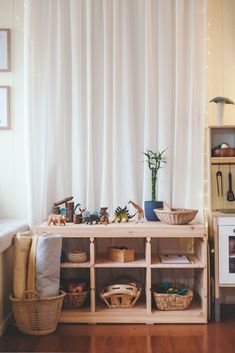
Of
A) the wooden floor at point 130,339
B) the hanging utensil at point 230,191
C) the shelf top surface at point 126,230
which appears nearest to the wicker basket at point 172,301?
the wooden floor at point 130,339

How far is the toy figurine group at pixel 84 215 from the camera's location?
297cm

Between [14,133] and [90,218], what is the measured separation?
3.17 feet

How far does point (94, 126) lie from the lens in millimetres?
3291

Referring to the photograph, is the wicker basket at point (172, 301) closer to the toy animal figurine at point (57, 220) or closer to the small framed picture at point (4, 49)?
the toy animal figurine at point (57, 220)

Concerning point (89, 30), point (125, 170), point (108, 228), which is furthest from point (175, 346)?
point (89, 30)

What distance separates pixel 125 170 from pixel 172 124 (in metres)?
0.51

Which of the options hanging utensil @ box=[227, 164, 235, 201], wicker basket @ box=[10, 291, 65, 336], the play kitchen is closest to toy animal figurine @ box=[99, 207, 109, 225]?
wicker basket @ box=[10, 291, 65, 336]

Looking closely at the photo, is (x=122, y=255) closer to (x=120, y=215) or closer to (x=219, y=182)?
(x=120, y=215)

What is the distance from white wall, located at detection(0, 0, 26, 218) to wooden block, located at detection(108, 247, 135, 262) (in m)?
0.84

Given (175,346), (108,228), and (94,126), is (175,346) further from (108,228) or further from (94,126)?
(94,126)

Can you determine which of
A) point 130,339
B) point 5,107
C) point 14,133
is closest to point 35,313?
point 130,339

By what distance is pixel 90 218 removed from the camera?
2.99 metres

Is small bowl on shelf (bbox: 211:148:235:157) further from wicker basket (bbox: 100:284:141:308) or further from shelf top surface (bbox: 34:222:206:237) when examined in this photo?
wicker basket (bbox: 100:284:141:308)

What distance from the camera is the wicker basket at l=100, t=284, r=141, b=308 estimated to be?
2949mm
